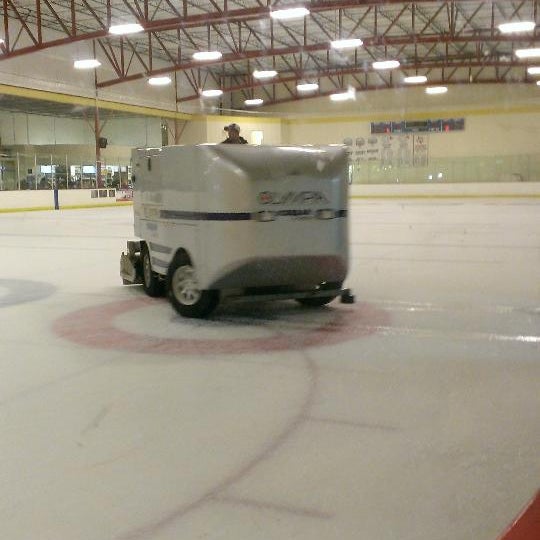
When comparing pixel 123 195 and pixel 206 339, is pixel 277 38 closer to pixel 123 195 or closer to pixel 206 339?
pixel 123 195

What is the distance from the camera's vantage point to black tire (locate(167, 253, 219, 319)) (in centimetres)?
540

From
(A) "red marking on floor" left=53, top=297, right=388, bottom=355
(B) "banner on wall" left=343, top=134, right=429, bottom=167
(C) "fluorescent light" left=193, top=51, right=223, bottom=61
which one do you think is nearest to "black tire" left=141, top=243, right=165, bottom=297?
(A) "red marking on floor" left=53, top=297, right=388, bottom=355

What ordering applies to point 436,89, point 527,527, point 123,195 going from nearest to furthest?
point 527,527 < point 123,195 < point 436,89

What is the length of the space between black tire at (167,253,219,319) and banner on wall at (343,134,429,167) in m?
29.0

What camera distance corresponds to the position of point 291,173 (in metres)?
5.20

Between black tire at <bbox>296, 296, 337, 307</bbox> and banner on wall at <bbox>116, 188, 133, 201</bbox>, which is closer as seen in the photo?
black tire at <bbox>296, 296, 337, 307</bbox>

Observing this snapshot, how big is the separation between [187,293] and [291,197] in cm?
113

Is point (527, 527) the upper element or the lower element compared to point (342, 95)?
lower

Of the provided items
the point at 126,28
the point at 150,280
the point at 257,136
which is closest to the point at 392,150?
the point at 257,136

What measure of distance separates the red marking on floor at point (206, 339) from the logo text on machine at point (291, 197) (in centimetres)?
95

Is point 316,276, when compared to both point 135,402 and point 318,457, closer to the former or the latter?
point 135,402

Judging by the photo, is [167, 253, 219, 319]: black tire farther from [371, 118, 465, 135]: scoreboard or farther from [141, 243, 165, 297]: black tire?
[371, 118, 465, 135]: scoreboard

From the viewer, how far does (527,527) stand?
1.96 meters

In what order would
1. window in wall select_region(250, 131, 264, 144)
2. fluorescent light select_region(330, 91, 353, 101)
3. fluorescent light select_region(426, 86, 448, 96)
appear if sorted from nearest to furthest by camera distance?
1. fluorescent light select_region(426, 86, 448, 96)
2. window in wall select_region(250, 131, 264, 144)
3. fluorescent light select_region(330, 91, 353, 101)
